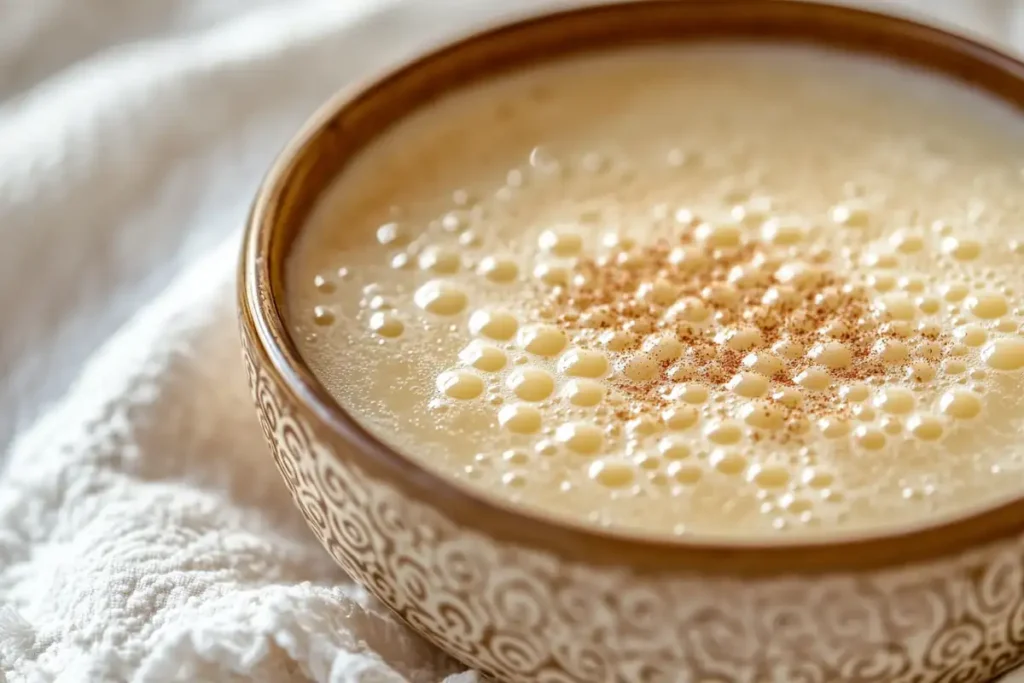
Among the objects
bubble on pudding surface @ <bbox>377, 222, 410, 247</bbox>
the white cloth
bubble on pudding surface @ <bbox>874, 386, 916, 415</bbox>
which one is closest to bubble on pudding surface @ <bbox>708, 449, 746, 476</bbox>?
bubble on pudding surface @ <bbox>874, 386, 916, 415</bbox>

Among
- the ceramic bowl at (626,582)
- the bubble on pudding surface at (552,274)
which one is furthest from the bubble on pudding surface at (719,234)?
the ceramic bowl at (626,582)

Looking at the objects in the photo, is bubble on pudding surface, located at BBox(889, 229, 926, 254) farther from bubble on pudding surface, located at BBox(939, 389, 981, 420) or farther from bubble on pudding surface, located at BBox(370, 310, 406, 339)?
bubble on pudding surface, located at BBox(370, 310, 406, 339)

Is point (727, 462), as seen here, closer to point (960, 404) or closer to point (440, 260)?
point (960, 404)

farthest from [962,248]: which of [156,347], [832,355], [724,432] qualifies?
[156,347]

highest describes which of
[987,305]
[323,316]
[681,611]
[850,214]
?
[850,214]

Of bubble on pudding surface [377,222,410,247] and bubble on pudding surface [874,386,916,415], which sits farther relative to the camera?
bubble on pudding surface [377,222,410,247]

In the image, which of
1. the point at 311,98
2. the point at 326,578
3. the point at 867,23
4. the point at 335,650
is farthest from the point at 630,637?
the point at 311,98
